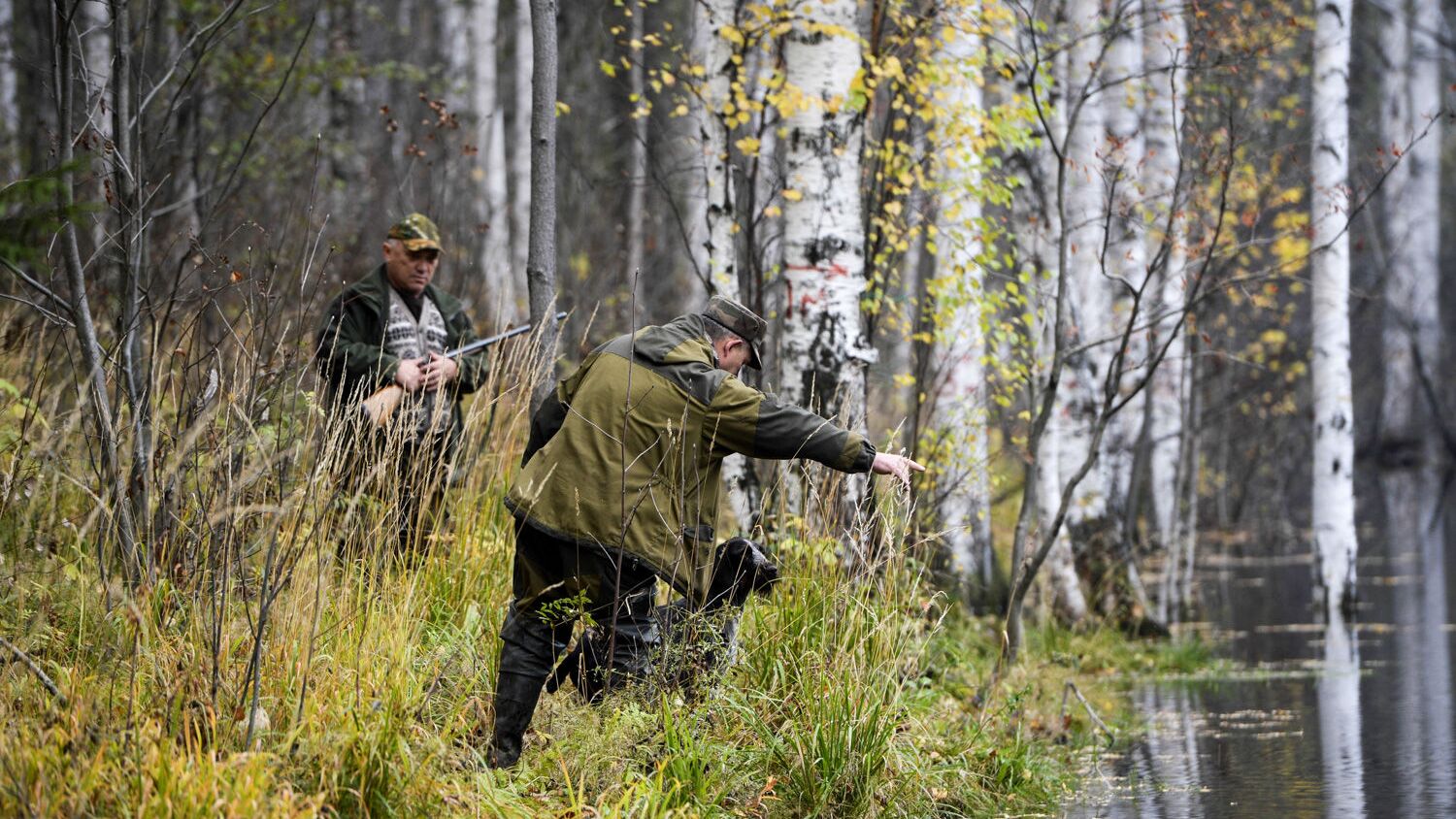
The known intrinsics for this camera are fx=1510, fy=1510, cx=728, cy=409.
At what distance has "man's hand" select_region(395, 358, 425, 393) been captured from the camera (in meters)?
6.02

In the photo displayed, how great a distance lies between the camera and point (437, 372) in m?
6.12

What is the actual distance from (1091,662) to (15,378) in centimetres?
576

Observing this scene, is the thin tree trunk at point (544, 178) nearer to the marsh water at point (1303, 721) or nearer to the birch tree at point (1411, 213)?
the marsh water at point (1303, 721)

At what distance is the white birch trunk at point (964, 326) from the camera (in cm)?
781

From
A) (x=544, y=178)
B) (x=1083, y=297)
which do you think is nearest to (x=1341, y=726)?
(x=544, y=178)

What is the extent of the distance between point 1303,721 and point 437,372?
13.8 ft

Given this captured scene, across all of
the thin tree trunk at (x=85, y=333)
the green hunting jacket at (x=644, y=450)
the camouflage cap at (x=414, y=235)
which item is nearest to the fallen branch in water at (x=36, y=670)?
the thin tree trunk at (x=85, y=333)

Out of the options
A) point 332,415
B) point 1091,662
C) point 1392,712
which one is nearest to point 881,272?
point 1091,662

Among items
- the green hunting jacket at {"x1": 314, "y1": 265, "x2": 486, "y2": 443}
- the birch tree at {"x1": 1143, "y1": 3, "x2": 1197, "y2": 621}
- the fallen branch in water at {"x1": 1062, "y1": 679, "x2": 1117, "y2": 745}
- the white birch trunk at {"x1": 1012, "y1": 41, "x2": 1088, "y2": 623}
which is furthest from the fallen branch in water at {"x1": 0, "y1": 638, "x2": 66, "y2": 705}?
the birch tree at {"x1": 1143, "y1": 3, "x2": 1197, "y2": 621}

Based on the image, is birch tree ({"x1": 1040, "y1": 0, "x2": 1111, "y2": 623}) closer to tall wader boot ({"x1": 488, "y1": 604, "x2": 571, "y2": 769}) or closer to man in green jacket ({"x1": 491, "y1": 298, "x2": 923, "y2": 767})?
man in green jacket ({"x1": 491, "y1": 298, "x2": 923, "y2": 767})

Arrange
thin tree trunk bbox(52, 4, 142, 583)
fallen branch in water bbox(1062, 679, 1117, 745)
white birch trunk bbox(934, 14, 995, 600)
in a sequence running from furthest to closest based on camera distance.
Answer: white birch trunk bbox(934, 14, 995, 600), fallen branch in water bbox(1062, 679, 1117, 745), thin tree trunk bbox(52, 4, 142, 583)

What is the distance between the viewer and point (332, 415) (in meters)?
4.68

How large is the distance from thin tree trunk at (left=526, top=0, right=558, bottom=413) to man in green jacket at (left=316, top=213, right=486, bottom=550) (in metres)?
0.44

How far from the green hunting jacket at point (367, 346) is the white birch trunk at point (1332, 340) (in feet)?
23.2
